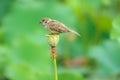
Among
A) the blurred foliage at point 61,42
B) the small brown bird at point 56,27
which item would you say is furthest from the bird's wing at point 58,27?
the blurred foliage at point 61,42

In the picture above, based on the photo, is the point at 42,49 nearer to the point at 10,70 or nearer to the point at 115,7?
the point at 10,70

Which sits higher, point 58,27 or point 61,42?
point 61,42

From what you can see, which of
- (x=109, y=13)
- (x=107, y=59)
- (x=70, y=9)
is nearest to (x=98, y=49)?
(x=107, y=59)

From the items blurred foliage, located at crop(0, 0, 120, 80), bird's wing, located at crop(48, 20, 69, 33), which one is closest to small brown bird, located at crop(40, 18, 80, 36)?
bird's wing, located at crop(48, 20, 69, 33)

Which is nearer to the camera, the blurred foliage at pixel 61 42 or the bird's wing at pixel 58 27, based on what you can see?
the bird's wing at pixel 58 27

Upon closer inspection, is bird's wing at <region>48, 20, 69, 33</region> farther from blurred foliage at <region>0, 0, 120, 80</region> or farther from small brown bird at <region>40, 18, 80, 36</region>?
blurred foliage at <region>0, 0, 120, 80</region>

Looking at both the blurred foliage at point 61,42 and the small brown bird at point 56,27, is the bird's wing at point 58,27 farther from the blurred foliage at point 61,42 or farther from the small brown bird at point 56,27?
the blurred foliage at point 61,42

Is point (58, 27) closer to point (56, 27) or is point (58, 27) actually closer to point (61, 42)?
point (56, 27)

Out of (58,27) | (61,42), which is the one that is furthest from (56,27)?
(61,42)
